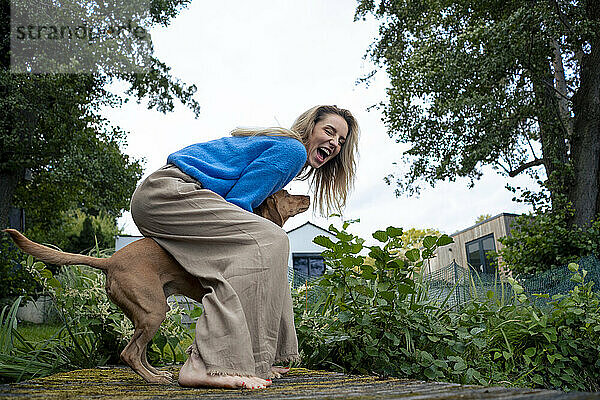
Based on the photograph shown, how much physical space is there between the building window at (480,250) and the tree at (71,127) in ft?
37.0

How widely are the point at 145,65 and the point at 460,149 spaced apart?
335 inches

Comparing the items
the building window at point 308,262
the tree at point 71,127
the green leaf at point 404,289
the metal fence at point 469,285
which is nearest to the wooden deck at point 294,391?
the green leaf at point 404,289

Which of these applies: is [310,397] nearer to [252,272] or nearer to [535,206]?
[252,272]

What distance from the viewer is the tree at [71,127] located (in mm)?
10641

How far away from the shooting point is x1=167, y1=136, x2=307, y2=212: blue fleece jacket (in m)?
2.14

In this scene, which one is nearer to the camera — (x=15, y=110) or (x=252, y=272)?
(x=252, y=272)

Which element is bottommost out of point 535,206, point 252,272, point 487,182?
point 252,272

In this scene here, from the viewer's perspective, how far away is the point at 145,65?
532 inches

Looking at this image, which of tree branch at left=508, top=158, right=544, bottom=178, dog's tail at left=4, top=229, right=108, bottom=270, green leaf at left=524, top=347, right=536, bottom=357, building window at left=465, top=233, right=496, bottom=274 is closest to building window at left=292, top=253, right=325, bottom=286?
building window at left=465, top=233, right=496, bottom=274

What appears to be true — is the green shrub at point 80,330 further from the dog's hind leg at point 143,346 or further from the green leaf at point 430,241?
the green leaf at point 430,241

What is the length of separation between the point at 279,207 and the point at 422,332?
98 cm

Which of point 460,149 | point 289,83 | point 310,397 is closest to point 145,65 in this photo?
point 289,83

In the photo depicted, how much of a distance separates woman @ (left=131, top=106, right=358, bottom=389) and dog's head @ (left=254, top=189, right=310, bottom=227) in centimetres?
14

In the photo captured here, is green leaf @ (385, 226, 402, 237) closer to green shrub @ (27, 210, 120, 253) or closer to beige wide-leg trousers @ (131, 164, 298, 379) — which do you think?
beige wide-leg trousers @ (131, 164, 298, 379)
